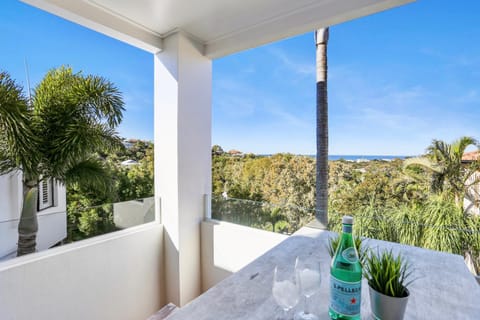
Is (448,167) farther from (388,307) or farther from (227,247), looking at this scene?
(388,307)

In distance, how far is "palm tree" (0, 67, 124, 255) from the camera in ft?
5.01

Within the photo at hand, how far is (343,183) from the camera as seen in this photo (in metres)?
4.74

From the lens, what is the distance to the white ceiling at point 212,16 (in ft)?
5.85

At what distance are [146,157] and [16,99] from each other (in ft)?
5.18

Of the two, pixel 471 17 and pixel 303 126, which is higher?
pixel 471 17

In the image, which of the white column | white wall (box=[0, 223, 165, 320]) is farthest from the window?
the white column

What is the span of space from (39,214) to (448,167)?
526cm

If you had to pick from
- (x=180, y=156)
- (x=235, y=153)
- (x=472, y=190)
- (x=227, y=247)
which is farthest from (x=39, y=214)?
(x=472, y=190)

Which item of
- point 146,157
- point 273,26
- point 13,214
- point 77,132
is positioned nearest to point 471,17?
point 273,26

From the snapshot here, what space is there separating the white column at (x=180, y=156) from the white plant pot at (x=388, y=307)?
198 centimetres

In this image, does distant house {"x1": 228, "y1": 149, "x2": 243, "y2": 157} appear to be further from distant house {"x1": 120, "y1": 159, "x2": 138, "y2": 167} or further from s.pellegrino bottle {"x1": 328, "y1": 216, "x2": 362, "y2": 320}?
s.pellegrino bottle {"x1": 328, "y1": 216, "x2": 362, "y2": 320}

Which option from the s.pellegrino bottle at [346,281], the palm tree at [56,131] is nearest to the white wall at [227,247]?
the palm tree at [56,131]

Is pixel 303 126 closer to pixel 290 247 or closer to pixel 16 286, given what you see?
pixel 290 247

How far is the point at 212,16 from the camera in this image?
2055 millimetres
